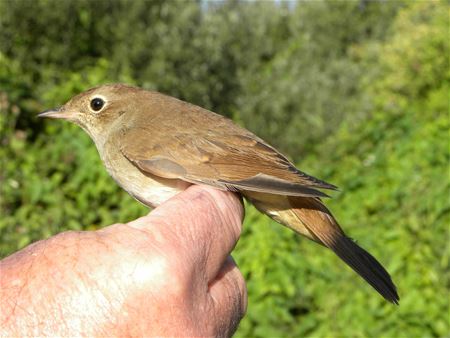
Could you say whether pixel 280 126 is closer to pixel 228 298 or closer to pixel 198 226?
pixel 228 298

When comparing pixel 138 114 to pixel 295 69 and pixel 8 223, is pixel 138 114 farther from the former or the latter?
pixel 295 69

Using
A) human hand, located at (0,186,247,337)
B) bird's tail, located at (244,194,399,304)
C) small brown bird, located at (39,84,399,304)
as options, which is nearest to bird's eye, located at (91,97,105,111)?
small brown bird, located at (39,84,399,304)

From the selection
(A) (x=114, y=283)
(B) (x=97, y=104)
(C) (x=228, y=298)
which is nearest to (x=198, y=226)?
(C) (x=228, y=298)

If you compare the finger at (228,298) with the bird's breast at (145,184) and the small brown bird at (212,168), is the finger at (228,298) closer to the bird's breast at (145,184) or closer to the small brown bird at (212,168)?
the small brown bird at (212,168)

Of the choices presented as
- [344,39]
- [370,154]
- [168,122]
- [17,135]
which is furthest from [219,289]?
[344,39]

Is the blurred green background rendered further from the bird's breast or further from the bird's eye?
the bird's breast
